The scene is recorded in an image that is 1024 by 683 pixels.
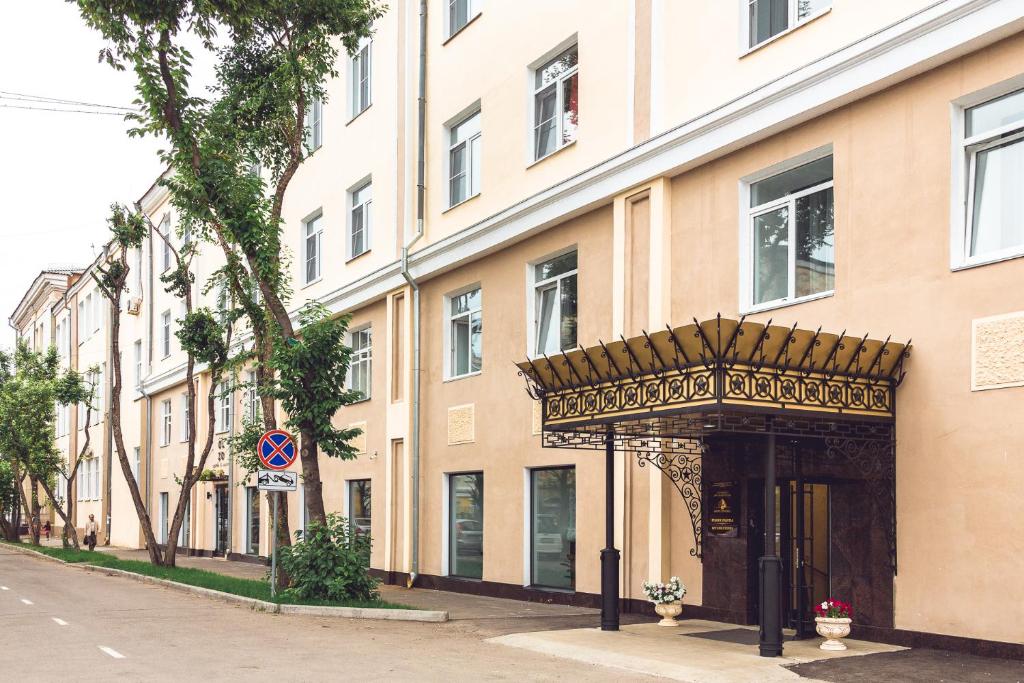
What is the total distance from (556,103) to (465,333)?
196 inches

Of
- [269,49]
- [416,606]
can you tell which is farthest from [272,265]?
[416,606]

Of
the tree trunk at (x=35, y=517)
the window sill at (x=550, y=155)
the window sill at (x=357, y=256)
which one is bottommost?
the tree trunk at (x=35, y=517)

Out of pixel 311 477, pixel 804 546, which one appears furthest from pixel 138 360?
pixel 804 546

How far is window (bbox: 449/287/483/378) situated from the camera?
2120 centimetres

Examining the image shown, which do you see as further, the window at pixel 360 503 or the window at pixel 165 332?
the window at pixel 165 332

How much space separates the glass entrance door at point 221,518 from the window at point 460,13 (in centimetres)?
1994

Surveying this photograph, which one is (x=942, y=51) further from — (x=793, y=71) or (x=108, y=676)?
(x=108, y=676)

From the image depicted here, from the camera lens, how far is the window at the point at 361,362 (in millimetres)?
25734

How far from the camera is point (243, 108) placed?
65.9ft

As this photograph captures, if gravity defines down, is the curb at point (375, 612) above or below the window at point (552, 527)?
below

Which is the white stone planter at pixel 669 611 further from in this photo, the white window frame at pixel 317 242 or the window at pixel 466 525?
the white window frame at pixel 317 242

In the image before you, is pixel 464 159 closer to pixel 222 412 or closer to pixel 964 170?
pixel 964 170

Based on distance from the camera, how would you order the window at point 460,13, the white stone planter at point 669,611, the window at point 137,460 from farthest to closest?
the window at point 137,460 → the window at point 460,13 → the white stone planter at point 669,611

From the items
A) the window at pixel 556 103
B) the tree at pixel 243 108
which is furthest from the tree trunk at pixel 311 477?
the window at pixel 556 103
